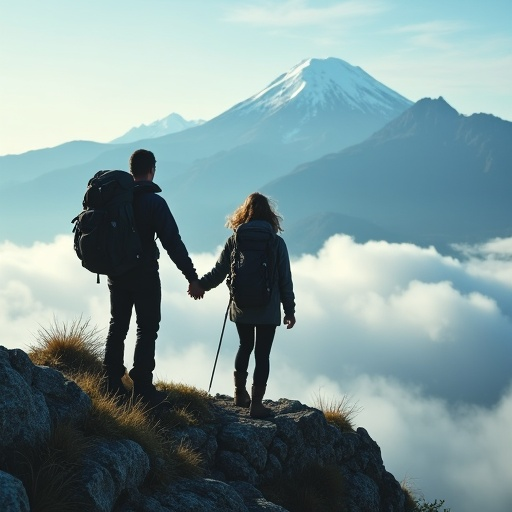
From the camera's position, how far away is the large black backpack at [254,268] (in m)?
7.93

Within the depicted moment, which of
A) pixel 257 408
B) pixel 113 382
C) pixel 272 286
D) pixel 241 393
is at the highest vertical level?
pixel 272 286

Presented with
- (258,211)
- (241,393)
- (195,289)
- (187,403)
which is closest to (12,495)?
(195,289)

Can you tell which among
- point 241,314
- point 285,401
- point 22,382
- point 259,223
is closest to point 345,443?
point 285,401

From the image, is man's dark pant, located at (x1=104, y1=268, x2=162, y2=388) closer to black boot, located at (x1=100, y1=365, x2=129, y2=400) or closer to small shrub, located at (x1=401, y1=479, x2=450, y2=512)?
black boot, located at (x1=100, y1=365, x2=129, y2=400)

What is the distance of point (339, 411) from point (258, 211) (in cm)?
356

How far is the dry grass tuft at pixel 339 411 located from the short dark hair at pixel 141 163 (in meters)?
4.25

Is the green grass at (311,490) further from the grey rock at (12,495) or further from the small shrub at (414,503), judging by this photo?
the grey rock at (12,495)

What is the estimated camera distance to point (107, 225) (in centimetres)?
702

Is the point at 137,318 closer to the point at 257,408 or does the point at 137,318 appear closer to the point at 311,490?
the point at 257,408

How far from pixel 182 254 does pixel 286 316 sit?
146cm

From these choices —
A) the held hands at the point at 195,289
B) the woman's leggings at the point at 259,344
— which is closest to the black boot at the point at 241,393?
the woman's leggings at the point at 259,344

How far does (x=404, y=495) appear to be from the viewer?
9898mm

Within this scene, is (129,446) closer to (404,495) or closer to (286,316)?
(286,316)

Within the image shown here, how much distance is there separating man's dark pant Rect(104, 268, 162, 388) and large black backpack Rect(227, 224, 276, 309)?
3.07 feet
